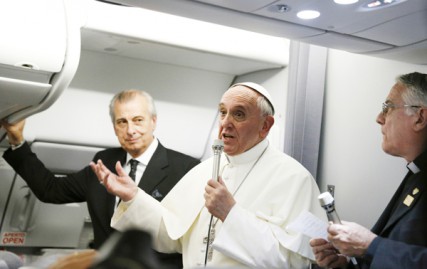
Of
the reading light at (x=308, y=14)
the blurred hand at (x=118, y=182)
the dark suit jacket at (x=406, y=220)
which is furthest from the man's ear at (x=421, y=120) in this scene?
the blurred hand at (x=118, y=182)

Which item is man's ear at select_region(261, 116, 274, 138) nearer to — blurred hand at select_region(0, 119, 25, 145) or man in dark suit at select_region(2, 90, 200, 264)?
man in dark suit at select_region(2, 90, 200, 264)

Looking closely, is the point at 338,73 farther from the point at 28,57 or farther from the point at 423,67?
the point at 28,57

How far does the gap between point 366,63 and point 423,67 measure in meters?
0.47

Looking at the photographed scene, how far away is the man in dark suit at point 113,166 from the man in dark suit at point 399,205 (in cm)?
150

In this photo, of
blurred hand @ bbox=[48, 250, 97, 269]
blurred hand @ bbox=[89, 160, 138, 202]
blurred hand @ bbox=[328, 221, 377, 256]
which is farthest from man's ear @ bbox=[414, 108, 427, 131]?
blurred hand @ bbox=[48, 250, 97, 269]

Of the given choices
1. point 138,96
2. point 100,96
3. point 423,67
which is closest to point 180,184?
point 138,96

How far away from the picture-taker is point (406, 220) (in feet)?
7.32

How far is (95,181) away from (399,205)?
7.21 feet

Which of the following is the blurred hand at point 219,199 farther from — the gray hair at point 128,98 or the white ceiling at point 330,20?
the gray hair at point 128,98

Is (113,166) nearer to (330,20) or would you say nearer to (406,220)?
(330,20)

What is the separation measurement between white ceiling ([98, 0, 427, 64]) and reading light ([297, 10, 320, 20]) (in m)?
0.03

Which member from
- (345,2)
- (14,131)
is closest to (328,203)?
(345,2)

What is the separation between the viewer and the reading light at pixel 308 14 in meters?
2.29

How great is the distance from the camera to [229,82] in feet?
14.8
